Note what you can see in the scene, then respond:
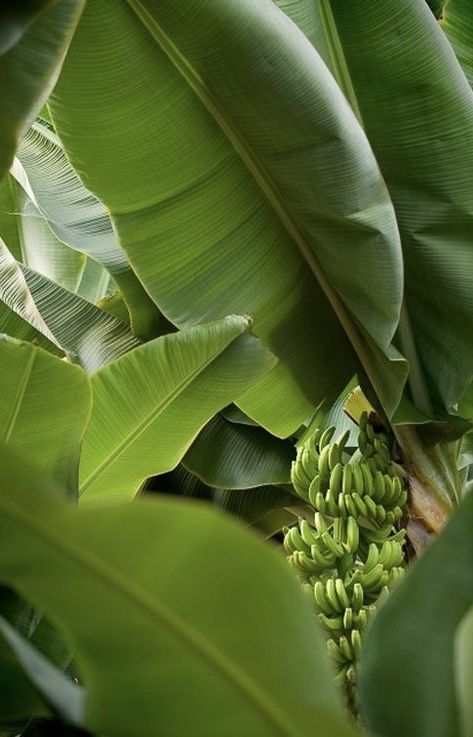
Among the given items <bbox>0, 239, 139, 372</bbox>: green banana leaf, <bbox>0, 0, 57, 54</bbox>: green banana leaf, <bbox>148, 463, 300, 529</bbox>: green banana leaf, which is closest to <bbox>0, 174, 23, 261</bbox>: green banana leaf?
<bbox>0, 239, 139, 372</bbox>: green banana leaf

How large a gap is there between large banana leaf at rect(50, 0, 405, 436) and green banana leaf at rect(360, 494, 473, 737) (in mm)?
706

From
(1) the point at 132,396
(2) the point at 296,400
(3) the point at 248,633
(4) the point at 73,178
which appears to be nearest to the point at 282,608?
(3) the point at 248,633

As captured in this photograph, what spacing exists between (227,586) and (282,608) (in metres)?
0.03

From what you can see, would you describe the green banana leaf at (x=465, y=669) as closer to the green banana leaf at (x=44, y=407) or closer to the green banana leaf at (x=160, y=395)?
the green banana leaf at (x=44, y=407)

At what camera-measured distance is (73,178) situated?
5.70 feet

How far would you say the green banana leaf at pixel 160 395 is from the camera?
115cm

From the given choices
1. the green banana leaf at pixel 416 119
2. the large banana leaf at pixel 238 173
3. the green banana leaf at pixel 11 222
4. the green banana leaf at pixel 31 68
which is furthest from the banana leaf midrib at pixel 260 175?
the green banana leaf at pixel 11 222

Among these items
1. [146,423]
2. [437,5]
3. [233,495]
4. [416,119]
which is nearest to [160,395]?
[146,423]

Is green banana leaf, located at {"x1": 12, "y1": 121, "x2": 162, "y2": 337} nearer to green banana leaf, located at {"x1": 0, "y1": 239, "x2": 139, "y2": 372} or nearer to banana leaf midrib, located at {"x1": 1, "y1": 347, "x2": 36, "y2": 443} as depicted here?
green banana leaf, located at {"x1": 0, "y1": 239, "x2": 139, "y2": 372}

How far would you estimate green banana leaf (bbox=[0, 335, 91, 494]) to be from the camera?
3.04 feet

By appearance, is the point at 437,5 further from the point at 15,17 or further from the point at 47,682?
the point at 47,682

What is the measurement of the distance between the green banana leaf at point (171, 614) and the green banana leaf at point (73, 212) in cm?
104

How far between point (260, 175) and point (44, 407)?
1.53 ft

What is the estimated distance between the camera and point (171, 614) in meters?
0.37
